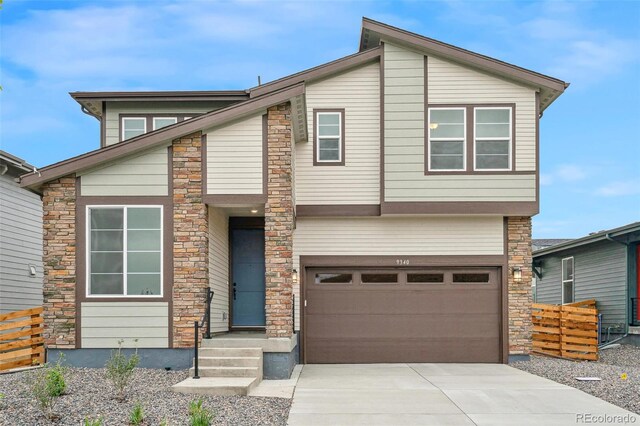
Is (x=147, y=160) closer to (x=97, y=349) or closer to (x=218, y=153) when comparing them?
(x=218, y=153)

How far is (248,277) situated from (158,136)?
172 inches

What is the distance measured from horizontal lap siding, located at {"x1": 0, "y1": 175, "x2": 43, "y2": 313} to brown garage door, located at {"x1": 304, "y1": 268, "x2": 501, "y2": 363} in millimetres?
7437

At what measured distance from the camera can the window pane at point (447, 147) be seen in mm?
13719

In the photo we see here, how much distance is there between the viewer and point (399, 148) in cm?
1371

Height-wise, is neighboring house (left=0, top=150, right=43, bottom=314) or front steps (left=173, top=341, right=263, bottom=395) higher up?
neighboring house (left=0, top=150, right=43, bottom=314)

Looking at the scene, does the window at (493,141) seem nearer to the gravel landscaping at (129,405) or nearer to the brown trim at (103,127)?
the gravel landscaping at (129,405)

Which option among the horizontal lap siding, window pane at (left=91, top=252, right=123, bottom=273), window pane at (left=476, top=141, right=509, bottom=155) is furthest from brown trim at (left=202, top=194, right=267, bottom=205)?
the horizontal lap siding

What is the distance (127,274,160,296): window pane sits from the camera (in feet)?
37.4

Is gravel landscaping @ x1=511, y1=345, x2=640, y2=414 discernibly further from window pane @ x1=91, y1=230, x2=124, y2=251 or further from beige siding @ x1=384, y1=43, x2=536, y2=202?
window pane @ x1=91, y1=230, x2=124, y2=251

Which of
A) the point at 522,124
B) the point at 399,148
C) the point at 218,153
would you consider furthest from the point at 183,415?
the point at 522,124

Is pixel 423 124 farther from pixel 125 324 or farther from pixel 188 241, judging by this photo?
pixel 125 324

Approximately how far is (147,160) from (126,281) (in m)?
2.19

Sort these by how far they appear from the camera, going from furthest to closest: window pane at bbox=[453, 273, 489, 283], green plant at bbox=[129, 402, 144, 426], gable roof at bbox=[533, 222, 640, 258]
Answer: gable roof at bbox=[533, 222, 640, 258], window pane at bbox=[453, 273, 489, 283], green plant at bbox=[129, 402, 144, 426]

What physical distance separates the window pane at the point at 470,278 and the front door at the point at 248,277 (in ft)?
14.2
